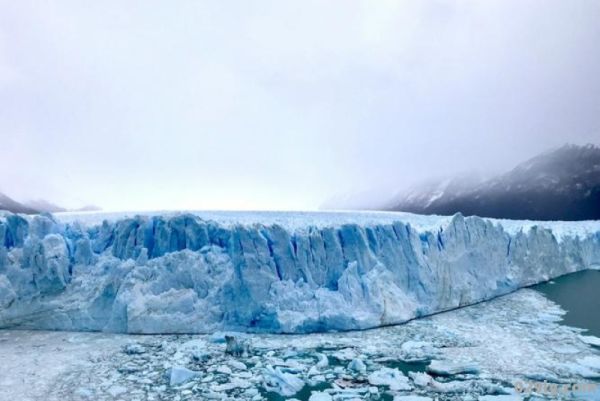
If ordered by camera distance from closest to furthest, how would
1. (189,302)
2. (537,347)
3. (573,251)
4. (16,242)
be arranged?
(537,347) → (189,302) → (16,242) → (573,251)

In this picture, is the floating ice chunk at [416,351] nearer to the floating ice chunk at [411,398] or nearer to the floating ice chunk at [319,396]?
the floating ice chunk at [411,398]

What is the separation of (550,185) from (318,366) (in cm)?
3181

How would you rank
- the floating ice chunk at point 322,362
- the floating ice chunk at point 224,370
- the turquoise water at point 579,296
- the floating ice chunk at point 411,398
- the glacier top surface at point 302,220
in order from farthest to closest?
the glacier top surface at point 302,220 < the turquoise water at point 579,296 < the floating ice chunk at point 322,362 < the floating ice chunk at point 224,370 < the floating ice chunk at point 411,398

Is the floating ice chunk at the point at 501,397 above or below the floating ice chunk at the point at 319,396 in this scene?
above

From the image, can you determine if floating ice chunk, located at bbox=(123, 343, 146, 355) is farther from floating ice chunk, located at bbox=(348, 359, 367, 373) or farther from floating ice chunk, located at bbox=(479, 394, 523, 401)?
floating ice chunk, located at bbox=(479, 394, 523, 401)

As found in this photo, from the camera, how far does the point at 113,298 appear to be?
8.30 metres

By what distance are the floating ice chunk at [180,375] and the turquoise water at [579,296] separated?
23.2 ft

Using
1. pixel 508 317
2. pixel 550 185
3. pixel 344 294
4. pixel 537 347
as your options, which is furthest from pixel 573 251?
pixel 550 185

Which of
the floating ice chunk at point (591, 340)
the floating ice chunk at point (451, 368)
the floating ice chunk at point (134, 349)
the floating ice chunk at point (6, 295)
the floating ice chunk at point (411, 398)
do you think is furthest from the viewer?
the floating ice chunk at point (6, 295)

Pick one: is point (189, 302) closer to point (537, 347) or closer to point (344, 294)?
point (344, 294)

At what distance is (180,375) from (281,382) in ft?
4.54

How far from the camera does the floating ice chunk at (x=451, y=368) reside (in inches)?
239

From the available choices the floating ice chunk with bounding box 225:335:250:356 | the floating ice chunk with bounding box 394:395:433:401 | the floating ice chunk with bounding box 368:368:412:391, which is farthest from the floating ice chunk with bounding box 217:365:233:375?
the floating ice chunk with bounding box 394:395:433:401

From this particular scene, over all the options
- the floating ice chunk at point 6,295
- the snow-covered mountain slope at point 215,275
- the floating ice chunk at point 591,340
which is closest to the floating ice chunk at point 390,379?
the snow-covered mountain slope at point 215,275
